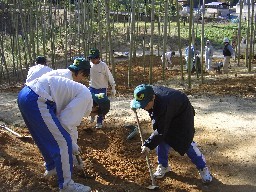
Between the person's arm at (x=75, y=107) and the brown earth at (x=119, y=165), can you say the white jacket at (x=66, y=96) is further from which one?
the brown earth at (x=119, y=165)

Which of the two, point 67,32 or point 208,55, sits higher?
point 67,32

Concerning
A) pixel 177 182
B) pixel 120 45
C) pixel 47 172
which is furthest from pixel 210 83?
pixel 120 45

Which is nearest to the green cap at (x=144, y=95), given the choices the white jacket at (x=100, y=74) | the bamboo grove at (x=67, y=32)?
the white jacket at (x=100, y=74)

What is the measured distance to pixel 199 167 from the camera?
4.39 m

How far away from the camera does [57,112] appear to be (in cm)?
378

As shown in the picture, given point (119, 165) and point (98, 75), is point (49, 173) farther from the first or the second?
point (98, 75)

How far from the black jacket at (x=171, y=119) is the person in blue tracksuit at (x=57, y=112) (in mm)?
715

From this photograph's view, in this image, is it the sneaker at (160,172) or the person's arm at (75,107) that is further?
the sneaker at (160,172)

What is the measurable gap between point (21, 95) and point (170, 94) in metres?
1.47

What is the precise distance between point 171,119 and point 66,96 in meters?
1.12

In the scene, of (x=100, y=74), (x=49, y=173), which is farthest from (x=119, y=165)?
(x=100, y=74)

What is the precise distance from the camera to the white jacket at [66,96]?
12.0 ft

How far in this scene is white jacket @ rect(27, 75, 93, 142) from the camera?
3645 mm

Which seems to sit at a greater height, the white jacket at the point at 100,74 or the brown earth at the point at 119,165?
the white jacket at the point at 100,74
